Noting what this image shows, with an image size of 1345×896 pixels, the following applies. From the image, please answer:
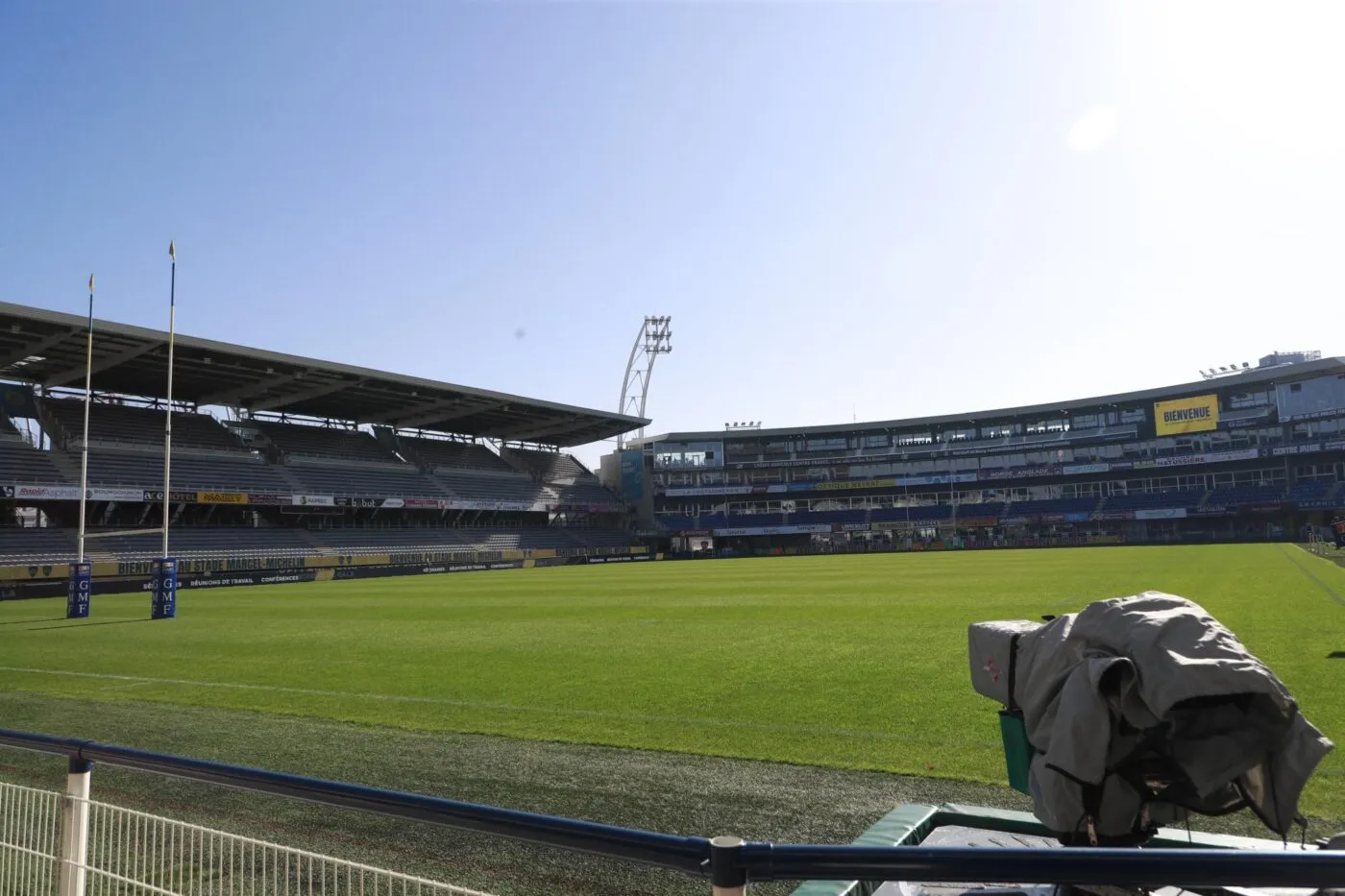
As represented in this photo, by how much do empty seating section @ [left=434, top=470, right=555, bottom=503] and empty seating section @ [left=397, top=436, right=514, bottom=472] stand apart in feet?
3.56

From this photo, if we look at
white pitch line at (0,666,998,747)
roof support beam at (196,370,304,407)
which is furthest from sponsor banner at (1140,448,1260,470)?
white pitch line at (0,666,998,747)

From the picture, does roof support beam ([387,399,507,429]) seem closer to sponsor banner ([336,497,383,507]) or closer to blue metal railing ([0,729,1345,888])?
sponsor banner ([336,497,383,507])

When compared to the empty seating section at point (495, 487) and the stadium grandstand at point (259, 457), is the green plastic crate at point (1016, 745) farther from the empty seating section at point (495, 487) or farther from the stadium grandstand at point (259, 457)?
the empty seating section at point (495, 487)

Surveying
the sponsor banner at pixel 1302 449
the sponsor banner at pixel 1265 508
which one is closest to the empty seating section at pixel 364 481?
the sponsor banner at pixel 1265 508

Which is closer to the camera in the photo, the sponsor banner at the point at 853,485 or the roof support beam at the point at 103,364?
the roof support beam at the point at 103,364

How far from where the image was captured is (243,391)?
49625mm

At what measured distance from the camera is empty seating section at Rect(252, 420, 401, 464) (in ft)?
178

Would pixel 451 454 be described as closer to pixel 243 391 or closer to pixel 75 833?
pixel 243 391

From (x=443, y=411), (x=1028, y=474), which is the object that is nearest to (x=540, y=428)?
(x=443, y=411)

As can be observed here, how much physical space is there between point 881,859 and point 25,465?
48343 millimetres

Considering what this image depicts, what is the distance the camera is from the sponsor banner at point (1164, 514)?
69625 mm

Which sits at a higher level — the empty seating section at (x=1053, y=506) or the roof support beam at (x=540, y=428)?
the roof support beam at (x=540, y=428)

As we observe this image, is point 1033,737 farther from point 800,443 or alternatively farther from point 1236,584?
point 800,443

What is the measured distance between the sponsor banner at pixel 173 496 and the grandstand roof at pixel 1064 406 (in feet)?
156
